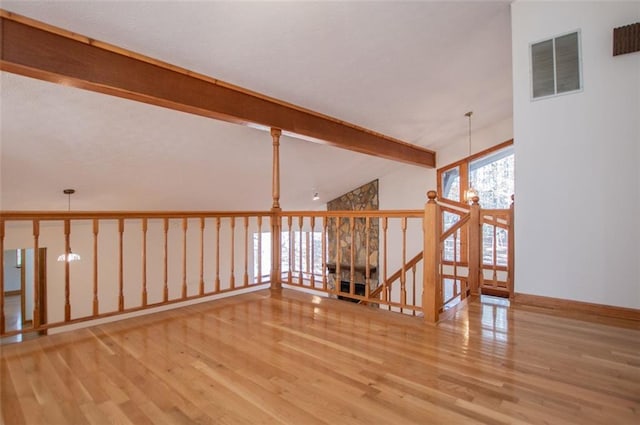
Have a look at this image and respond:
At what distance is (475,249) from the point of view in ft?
11.8

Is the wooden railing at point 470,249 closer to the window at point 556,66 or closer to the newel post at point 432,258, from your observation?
the newel post at point 432,258

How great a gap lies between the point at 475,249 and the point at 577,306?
1.03 m

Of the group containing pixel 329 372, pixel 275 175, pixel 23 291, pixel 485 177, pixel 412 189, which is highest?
pixel 485 177

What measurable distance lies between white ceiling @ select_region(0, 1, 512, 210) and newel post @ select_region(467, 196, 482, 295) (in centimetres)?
175

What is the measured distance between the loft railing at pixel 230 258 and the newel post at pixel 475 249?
1cm

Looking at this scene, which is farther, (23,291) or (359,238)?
(359,238)

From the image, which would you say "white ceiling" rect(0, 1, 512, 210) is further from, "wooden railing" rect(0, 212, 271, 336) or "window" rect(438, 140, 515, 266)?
"window" rect(438, 140, 515, 266)

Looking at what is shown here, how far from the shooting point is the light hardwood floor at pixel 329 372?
4.80ft

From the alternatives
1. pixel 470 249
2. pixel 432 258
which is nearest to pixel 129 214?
pixel 432 258

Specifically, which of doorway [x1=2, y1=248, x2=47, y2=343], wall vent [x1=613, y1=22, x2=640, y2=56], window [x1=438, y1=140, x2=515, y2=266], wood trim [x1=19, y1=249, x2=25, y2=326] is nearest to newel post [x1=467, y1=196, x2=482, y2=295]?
wall vent [x1=613, y1=22, x2=640, y2=56]

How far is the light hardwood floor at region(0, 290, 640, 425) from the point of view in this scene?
146 cm

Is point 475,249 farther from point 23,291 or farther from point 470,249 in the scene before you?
point 23,291

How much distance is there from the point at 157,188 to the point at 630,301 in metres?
5.95

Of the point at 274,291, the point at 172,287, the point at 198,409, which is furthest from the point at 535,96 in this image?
the point at 172,287
